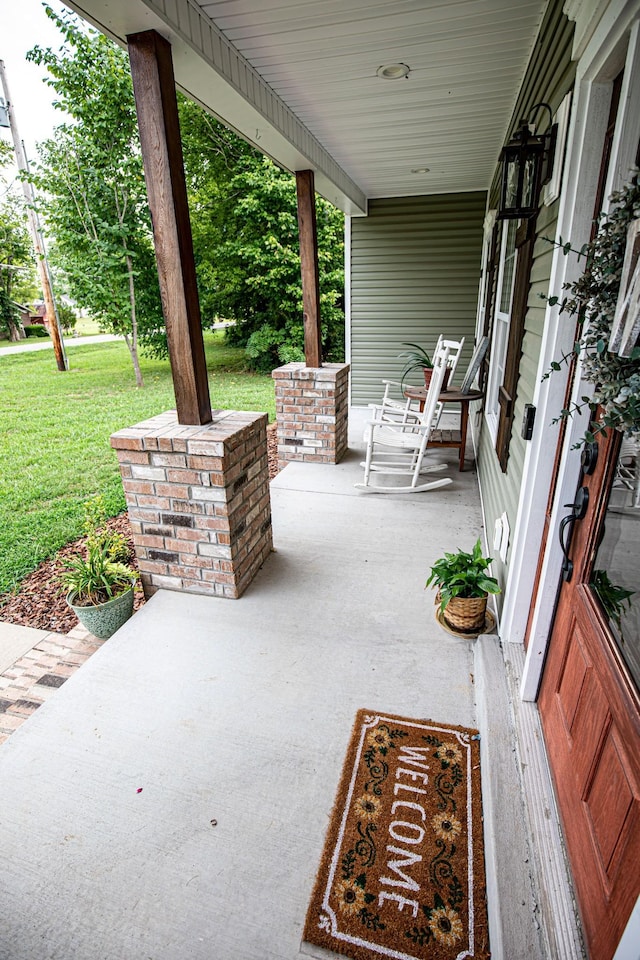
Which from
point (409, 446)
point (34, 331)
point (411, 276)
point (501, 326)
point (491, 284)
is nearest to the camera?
point (501, 326)

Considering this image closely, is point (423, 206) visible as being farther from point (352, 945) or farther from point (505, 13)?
point (352, 945)

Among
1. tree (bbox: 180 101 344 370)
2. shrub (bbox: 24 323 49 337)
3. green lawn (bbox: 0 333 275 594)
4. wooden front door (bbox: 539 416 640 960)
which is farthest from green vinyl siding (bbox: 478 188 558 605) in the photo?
shrub (bbox: 24 323 49 337)

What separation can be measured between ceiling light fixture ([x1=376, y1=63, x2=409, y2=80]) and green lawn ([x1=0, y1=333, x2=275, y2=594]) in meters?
3.40

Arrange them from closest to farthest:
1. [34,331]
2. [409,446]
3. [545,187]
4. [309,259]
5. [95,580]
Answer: [545,187] < [95,580] < [409,446] < [309,259] < [34,331]

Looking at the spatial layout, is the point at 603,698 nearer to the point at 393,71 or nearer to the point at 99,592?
the point at 99,592

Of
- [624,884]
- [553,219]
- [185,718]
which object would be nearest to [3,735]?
[185,718]

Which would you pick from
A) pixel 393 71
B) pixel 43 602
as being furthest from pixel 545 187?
pixel 43 602

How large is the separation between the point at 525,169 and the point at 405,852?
239cm

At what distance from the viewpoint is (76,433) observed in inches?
240

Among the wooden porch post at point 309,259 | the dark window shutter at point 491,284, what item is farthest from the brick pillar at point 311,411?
the dark window shutter at point 491,284

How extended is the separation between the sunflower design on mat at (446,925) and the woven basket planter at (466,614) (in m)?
1.11

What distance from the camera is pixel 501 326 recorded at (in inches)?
136

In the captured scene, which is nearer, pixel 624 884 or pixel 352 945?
pixel 624 884

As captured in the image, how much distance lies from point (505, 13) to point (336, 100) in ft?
3.78
